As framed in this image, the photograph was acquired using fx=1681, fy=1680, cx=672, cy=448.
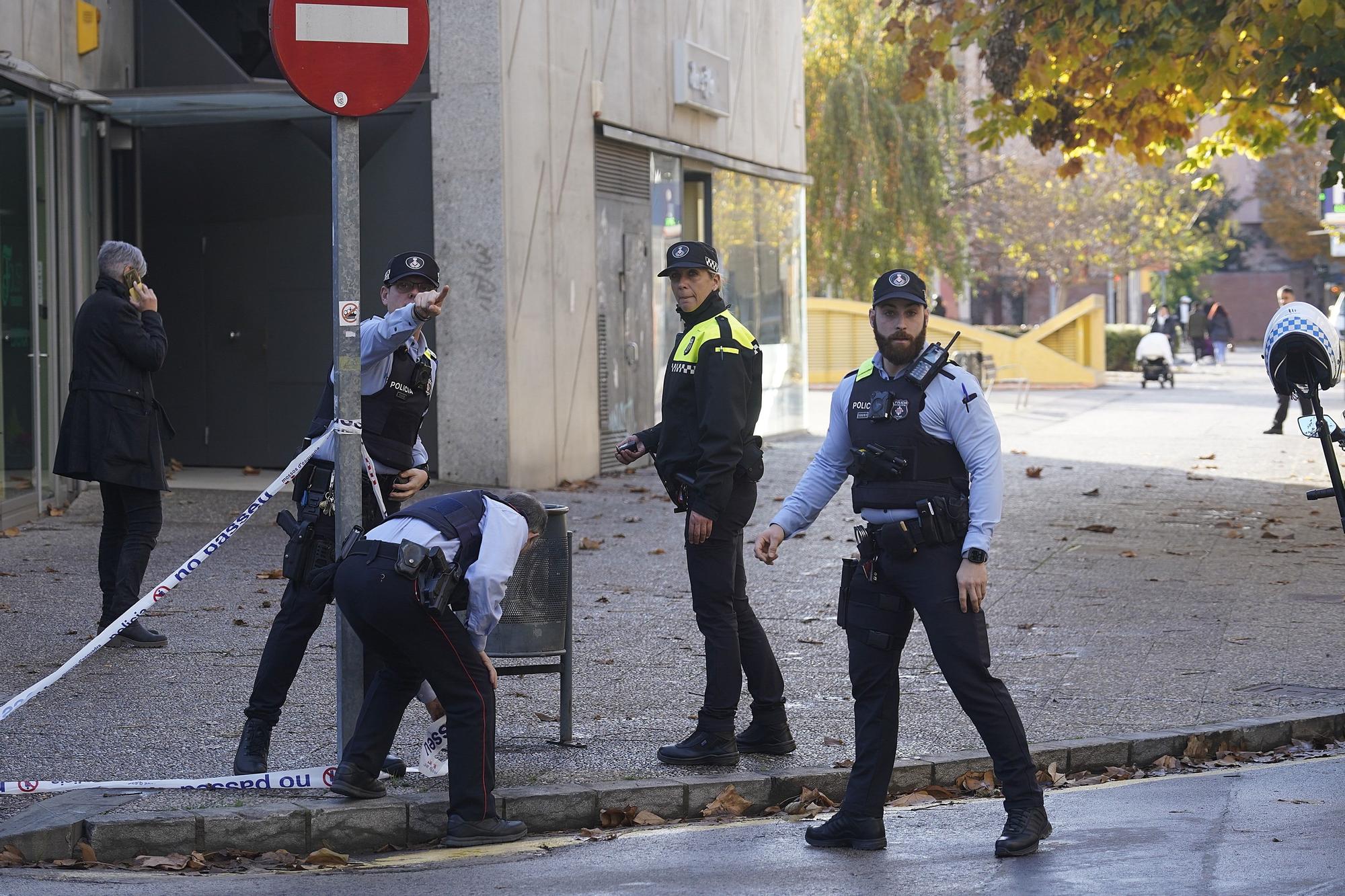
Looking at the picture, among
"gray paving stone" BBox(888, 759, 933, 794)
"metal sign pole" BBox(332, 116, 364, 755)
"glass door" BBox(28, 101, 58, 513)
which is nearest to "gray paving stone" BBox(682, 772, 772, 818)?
"gray paving stone" BBox(888, 759, 933, 794)

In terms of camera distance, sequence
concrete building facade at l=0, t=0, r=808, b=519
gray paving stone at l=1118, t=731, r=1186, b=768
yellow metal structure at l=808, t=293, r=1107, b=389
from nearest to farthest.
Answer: gray paving stone at l=1118, t=731, r=1186, b=768
concrete building facade at l=0, t=0, r=808, b=519
yellow metal structure at l=808, t=293, r=1107, b=389

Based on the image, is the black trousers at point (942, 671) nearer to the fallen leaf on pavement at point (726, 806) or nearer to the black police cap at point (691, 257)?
the fallen leaf on pavement at point (726, 806)

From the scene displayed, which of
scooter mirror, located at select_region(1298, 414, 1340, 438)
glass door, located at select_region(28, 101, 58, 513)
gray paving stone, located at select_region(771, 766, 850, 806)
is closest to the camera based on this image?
gray paving stone, located at select_region(771, 766, 850, 806)

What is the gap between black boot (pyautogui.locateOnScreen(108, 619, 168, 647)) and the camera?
841 cm

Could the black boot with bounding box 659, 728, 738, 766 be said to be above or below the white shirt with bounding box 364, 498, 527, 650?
below

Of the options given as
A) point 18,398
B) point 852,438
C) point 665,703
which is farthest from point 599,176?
point 852,438

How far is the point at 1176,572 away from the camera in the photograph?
438 inches

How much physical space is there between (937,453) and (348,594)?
1.97 metres

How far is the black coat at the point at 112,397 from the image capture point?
836 cm

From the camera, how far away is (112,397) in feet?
27.9

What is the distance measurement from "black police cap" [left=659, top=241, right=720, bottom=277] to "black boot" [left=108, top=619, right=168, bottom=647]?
11.6 ft

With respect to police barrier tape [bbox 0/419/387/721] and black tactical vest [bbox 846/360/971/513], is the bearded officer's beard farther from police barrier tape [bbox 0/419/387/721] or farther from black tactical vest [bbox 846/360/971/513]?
police barrier tape [bbox 0/419/387/721]

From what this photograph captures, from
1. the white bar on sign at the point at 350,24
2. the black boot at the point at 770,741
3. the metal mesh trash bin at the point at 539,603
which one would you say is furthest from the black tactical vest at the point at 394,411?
the black boot at the point at 770,741

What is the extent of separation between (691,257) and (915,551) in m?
1.68
